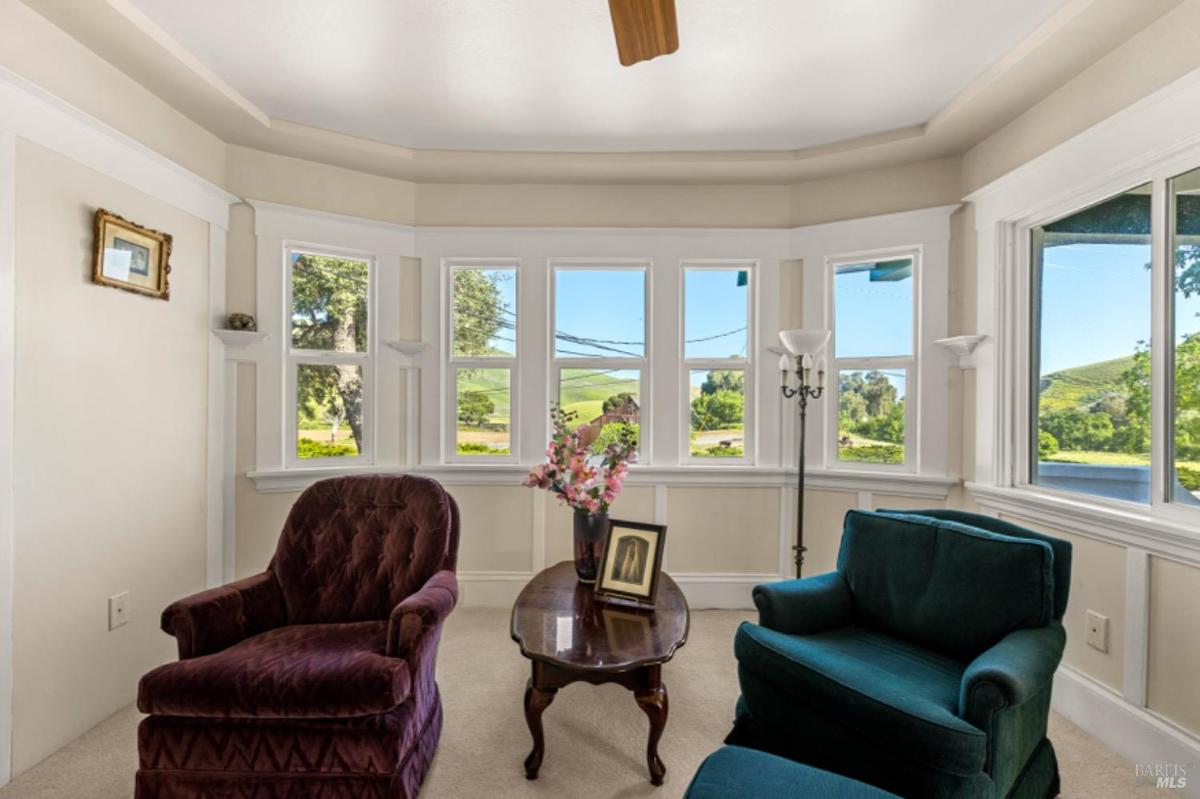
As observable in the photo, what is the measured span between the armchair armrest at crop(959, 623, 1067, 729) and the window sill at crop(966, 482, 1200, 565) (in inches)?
28.4

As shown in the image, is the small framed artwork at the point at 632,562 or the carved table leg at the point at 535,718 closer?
the carved table leg at the point at 535,718

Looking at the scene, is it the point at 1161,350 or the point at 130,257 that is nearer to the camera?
the point at 1161,350

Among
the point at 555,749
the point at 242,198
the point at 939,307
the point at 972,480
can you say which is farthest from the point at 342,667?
the point at 939,307

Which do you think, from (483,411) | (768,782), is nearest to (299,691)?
(768,782)

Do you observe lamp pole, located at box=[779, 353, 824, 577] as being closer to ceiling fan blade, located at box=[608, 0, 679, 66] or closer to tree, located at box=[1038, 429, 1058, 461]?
tree, located at box=[1038, 429, 1058, 461]

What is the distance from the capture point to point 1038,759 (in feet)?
5.29

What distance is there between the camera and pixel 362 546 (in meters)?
2.09

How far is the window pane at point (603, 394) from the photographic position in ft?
11.0

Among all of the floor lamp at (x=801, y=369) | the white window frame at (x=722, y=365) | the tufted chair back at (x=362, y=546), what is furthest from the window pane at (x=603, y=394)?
the tufted chair back at (x=362, y=546)

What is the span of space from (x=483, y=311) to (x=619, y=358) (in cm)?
90

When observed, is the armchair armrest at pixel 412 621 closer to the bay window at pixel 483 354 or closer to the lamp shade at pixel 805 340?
the bay window at pixel 483 354

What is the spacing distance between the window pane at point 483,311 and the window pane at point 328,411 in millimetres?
661

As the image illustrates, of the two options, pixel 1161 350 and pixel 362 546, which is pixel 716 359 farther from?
pixel 362 546

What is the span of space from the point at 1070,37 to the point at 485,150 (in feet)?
8.44
